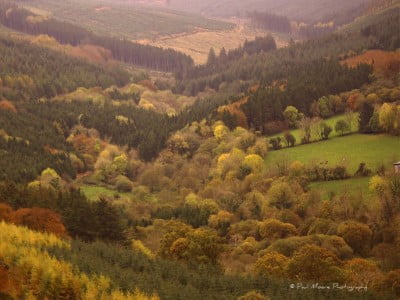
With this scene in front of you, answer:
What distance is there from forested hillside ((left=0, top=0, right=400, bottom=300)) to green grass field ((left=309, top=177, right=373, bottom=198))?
1.52 feet

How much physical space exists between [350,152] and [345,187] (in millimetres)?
19593

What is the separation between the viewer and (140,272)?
74.1 meters

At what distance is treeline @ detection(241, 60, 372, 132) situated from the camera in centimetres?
17412

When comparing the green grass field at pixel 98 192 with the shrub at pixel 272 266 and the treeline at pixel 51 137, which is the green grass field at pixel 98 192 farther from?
the shrub at pixel 272 266

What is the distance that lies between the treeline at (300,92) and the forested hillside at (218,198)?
491 millimetres

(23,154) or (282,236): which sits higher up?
(282,236)

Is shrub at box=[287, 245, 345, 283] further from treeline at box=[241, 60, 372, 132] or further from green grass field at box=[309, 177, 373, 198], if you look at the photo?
treeline at box=[241, 60, 372, 132]

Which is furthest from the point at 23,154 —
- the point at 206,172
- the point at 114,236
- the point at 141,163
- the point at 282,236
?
the point at 282,236

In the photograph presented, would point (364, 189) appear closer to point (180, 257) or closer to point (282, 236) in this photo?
point (282, 236)

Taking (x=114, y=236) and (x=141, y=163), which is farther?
(x=141, y=163)

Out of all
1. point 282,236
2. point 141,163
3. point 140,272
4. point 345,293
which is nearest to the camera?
point 345,293

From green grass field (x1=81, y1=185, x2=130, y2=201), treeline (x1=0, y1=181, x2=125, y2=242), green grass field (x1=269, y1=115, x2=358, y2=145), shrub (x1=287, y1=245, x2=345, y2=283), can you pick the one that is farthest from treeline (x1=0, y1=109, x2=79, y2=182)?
shrub (x1=287, y1=245, x2=345, y2=283)

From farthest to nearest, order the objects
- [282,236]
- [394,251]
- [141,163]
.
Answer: [141,163], [282,236], [394,251]

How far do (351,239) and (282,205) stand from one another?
2514 centimetres
